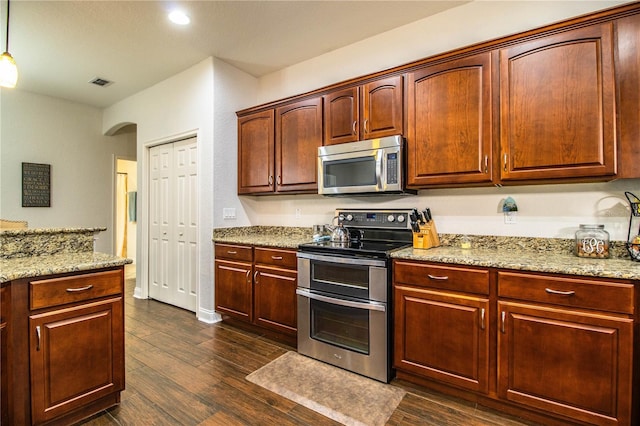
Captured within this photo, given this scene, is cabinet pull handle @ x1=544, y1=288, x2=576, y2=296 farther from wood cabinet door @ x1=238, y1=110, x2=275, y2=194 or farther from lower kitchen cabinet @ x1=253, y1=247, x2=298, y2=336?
wood cabinet door @ x1=238, y1=110, x2=275, y2=194

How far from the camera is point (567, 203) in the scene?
6.96ft

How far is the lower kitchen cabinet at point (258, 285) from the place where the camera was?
272cm

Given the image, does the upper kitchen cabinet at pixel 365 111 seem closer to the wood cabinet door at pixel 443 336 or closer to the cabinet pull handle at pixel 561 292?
the wood cabinet door at pixel 443 336

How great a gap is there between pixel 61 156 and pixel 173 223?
2383 mm

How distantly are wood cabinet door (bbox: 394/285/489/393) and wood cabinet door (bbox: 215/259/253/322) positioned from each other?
1489 millimetres

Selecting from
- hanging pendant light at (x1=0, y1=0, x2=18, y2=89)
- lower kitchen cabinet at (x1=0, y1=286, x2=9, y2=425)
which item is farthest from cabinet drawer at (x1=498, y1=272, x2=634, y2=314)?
hanging pendant light at (x1=0, y1=0, x2=18, y2=89)

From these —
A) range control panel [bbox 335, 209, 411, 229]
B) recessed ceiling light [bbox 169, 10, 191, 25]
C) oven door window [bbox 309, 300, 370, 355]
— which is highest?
recessed ceiling light [bbox 169, 10, 191, 25]

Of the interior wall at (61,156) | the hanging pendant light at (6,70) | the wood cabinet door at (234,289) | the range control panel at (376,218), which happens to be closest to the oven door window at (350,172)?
the range control panel at (376,218)

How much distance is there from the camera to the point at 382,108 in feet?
8.32

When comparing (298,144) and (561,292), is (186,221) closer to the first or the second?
(298,144)

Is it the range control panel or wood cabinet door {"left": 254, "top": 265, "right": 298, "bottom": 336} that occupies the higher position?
the range control panel

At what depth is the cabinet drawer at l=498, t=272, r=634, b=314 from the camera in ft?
4.97

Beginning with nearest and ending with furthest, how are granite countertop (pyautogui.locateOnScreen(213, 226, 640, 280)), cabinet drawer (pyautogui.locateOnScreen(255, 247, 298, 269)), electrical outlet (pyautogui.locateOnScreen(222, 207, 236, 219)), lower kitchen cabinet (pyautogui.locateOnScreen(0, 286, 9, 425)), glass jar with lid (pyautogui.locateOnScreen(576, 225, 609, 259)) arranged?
1. lower kitchen cabinet (pyautogui.locateOnScreen(0, 286, 9, 425))
2. granite countertop (pyautogui.locateOnScreen(213, 226, 640, 280))
3. glass jar with lid (pyautogui.locateOnScreen(576, 225, 609, 259))
4. cabinet drawer (pyautogui.locateOnScreen(255, 247, 298, 269))
5. electrical outlet (pyautogui.locateOnScreen(222, 207, 236, 219))

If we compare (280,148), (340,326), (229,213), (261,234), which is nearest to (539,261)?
(340,326)
